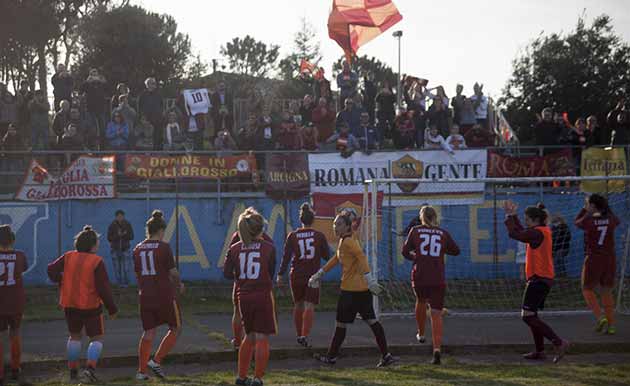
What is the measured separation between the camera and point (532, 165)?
66.7ft

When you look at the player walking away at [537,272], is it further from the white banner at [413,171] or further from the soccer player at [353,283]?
the white banner at [413,171]

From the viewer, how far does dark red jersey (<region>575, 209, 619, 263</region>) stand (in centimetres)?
1320

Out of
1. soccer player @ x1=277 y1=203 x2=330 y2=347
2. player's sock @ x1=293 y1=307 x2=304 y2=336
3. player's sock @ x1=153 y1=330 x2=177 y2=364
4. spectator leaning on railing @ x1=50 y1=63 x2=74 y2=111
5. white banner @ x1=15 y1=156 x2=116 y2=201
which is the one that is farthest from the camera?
spectator leaning on railing @ x1=50 y1=63 x2=74 y2=111

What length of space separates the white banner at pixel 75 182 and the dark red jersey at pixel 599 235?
974 cm

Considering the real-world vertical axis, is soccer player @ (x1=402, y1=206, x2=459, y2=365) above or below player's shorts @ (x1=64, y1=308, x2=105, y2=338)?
above

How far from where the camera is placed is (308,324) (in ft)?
41.1

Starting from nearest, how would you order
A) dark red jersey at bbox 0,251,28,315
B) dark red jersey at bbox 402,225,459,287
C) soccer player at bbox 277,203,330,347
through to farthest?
dark red jersey at bbox 0,251,28,315 → dark red jersey at bbox 402,225,459,287 → soccer player at bbox 277,203,330,347

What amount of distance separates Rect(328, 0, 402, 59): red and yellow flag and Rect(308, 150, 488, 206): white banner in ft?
17.5

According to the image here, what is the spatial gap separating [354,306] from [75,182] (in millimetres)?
9405

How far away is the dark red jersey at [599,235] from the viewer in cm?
1320

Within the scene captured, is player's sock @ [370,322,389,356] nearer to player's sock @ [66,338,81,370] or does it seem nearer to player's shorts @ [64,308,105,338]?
player's shorts @ [64,308,105,338]

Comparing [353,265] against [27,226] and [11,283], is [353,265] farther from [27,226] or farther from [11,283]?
[27,226]

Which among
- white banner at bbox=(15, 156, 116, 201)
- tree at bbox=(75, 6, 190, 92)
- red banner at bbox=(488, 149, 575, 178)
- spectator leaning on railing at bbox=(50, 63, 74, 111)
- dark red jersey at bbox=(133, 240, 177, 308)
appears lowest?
dark red jersey at bbox=(133, 240, 177, 308)

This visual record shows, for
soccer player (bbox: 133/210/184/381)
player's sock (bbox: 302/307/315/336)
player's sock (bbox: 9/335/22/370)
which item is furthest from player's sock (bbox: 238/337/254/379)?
player's sock (bbox: 9/335/22/370)
